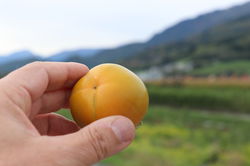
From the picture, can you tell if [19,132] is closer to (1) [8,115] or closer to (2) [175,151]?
(1) [8,115]

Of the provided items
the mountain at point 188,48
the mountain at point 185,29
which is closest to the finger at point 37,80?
the mountain at point 188,48

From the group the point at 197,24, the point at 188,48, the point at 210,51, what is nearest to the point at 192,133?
the point at 210,51

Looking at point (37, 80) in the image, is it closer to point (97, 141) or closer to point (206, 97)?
point (97, 141)

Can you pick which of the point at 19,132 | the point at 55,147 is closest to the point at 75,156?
the point at 55,147

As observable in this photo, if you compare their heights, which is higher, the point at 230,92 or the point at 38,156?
the point at 38,156

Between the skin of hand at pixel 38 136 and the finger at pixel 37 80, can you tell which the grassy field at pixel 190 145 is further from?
the skin of hand at pixel 38 136

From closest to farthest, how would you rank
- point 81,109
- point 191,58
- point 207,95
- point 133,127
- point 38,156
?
point 38,156 < point 133,127 < point 81,109 < point 207,95 < point 191,58

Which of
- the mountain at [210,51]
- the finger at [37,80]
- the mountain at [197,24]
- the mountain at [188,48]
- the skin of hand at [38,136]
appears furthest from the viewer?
the mountain at [197,24]
